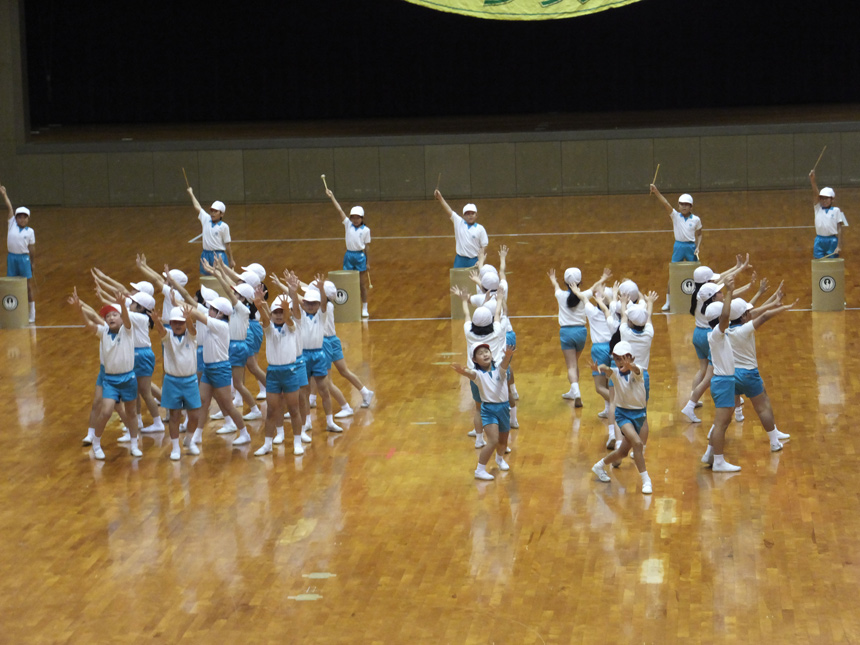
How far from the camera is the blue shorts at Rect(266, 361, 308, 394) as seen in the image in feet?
37.2

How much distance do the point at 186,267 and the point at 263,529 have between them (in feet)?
38.4

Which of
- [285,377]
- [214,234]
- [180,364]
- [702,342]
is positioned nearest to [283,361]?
[285,377]

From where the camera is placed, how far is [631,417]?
10.3 meters

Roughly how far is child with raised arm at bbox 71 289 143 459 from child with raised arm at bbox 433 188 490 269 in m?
6.39

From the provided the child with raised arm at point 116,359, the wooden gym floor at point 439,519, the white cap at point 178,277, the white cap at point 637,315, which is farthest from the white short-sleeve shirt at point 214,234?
the white cap at point 637,315

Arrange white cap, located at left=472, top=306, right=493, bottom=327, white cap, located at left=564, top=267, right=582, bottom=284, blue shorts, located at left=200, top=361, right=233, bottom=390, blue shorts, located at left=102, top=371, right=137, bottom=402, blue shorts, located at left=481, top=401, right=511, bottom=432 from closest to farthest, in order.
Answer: blue shorts, located at left=481, top=401, right=511, bottom=432, white cap, located at left=472, top=306, right=493, bottom=327, blue shorts, located at left=102, top=371, right=137, bottom=402, blue shorts, located at left=200, top=361, right=233, bottom=390, white cap, located at left=564, top=267, right=582, bottom=284

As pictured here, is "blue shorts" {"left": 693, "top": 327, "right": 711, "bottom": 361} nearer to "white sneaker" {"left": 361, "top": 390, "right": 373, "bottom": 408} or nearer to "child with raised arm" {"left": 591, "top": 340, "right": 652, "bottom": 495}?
"child with raised arm" {"left": 591, "top": 340, "right": 652, "bottom": 495}

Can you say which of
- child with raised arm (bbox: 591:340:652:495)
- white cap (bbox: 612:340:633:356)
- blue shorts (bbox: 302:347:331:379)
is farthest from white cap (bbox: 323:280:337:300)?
white cap (bbox: 612:340:633:356)

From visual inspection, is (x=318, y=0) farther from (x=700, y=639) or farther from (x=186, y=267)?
(x=700, y=639)

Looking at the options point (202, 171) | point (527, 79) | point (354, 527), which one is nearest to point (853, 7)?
point (527, 79)

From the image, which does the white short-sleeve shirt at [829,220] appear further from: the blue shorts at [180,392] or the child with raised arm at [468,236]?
the blue shorts at [180,392]

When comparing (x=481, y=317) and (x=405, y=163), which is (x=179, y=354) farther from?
(x=405, y=163)

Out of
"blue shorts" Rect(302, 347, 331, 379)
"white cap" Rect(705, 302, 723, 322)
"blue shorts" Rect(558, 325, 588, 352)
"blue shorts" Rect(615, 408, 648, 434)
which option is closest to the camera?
"blue shorts" Rect(615, 408, 648, 434)

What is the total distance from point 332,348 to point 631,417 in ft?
11.9
